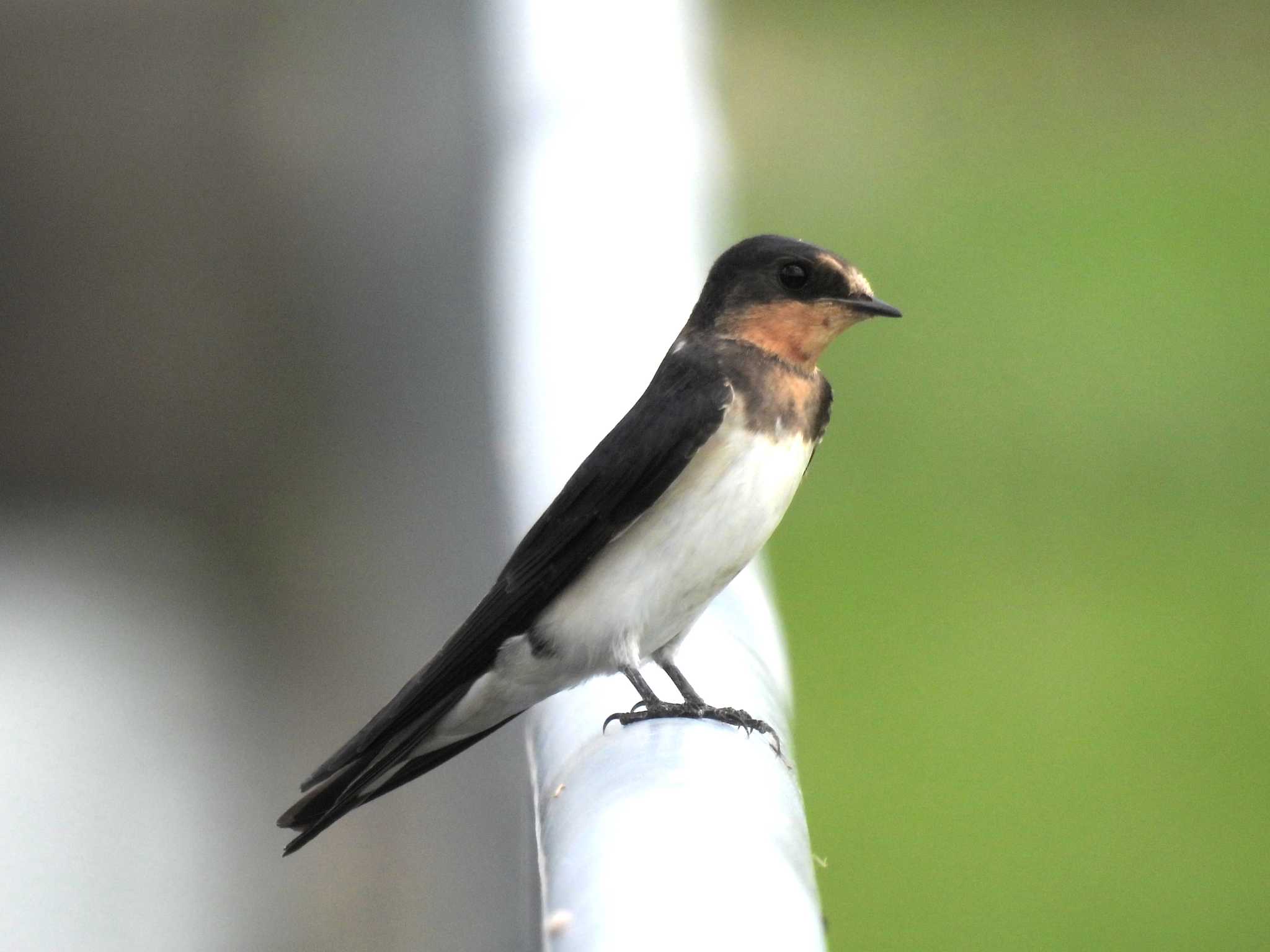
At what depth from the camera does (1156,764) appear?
5.47m

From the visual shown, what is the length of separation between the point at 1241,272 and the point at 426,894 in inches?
294

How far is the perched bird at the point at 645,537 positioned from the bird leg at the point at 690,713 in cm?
21

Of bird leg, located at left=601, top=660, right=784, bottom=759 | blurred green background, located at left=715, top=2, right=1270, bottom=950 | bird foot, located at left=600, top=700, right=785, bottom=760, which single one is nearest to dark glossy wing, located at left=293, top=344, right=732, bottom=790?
bird leg, located at left=601, top=660, right=784, bottom=759

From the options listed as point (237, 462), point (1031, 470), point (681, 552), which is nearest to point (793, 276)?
point (681, 552)

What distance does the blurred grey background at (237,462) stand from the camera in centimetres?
257

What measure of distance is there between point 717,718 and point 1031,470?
6255 millimetres

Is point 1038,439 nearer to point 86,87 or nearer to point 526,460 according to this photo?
point 86,87

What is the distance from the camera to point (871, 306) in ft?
7.42

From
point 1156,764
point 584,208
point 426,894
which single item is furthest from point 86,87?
point 1156,764

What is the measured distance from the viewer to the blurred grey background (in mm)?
2570

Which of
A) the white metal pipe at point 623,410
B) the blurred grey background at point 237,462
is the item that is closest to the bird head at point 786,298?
the white metal pipe at point 623,410

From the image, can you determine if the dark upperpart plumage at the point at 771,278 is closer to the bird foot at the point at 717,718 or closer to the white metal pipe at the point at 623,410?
the white metal pipe at the point at 623,410

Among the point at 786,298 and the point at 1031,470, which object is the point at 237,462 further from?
the point at 1031,470

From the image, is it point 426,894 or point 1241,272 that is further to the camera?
point 1241,272
